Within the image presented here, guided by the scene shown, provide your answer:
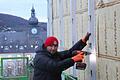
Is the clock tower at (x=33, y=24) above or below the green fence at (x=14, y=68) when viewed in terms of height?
above

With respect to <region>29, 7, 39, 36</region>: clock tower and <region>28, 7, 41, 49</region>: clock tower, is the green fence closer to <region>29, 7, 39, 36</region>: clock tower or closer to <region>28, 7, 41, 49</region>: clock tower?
<region>29, 7, 39, 36</region>: clock tower

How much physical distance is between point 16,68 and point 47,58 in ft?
20.7

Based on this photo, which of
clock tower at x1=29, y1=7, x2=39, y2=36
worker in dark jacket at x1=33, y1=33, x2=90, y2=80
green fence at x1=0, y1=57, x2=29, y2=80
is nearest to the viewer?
worker in dark jacket at x1=33, y1=33, x2=90, y2=80

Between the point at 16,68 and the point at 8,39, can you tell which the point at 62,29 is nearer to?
the point at 16,68

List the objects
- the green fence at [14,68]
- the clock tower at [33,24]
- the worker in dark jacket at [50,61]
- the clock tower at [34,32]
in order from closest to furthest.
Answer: the worker in dark jacket at [50,61], the green fence at [14,68], the clock tower at [33,24], the clock tower at [34,32]

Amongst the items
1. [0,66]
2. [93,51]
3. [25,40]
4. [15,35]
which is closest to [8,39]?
[15,35]

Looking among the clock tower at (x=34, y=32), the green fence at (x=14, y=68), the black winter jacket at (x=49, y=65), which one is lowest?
the green fence at (x=14, y=68)

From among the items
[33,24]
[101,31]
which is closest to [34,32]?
[33,24]

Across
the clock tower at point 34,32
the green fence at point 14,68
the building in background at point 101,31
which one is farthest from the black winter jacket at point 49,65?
the clock tower at point 34,32

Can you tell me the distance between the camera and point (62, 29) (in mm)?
6172

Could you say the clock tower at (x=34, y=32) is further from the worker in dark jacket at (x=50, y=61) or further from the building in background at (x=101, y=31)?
the worker in dark jacket at (x=50, y=61)

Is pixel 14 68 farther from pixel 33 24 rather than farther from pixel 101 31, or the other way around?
pixel 33 24

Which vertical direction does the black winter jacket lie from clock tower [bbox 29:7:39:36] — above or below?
below

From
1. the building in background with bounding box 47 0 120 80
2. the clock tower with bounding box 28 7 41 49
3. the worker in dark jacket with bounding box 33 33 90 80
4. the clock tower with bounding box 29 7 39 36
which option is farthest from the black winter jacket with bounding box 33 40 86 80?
the clock tower with bounding box 28 7 41 49
